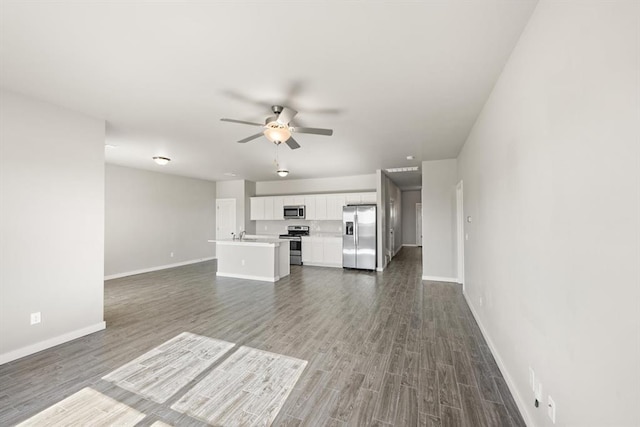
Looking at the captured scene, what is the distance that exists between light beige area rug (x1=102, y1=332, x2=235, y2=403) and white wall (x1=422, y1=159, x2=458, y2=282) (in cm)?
451

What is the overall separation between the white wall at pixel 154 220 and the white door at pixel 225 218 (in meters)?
0.18

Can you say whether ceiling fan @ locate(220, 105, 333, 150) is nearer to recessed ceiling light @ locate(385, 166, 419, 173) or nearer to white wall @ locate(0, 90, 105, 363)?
white wall @ locate(0, 90, 105, 363)

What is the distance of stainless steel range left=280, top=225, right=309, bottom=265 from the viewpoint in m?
7.94

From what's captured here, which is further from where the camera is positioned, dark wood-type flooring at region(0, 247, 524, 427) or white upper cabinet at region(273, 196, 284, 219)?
white upper cabinet at region(273, 196, 284, 219)

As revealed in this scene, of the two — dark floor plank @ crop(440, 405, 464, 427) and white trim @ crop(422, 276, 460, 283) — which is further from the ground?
white trim @ crop(422, 276, 460, 283)

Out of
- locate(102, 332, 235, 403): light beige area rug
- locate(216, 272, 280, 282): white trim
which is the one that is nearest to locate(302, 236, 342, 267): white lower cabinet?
locate(216, 272, 280, 282): white trim

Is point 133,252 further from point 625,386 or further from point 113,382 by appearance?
point 625,386

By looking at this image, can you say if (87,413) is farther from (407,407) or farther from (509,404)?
(509,404)

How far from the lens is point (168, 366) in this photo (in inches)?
99.0

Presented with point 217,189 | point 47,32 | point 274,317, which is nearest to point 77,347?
point 274,317

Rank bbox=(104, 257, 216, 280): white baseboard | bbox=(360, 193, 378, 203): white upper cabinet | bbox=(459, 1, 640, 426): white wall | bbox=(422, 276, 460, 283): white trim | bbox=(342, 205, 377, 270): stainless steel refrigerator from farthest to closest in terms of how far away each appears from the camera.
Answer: bbox=(360, 193, 378, 203): white upper cabinet < bbox=(342, 205, 377, 270): stainless steel refrigerator < bbox=(104, 257, 216, 280): white baseboard < bbox=(422, 276, 460, 283): white trim < bbox=(459, 1, 640, 426): white wall

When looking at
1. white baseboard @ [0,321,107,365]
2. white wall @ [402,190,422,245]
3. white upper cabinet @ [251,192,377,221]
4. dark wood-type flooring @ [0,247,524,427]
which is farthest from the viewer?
white wall @ [402,190,422,245]

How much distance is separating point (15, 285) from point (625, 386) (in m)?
4.56

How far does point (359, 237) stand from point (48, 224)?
19.0 ft
